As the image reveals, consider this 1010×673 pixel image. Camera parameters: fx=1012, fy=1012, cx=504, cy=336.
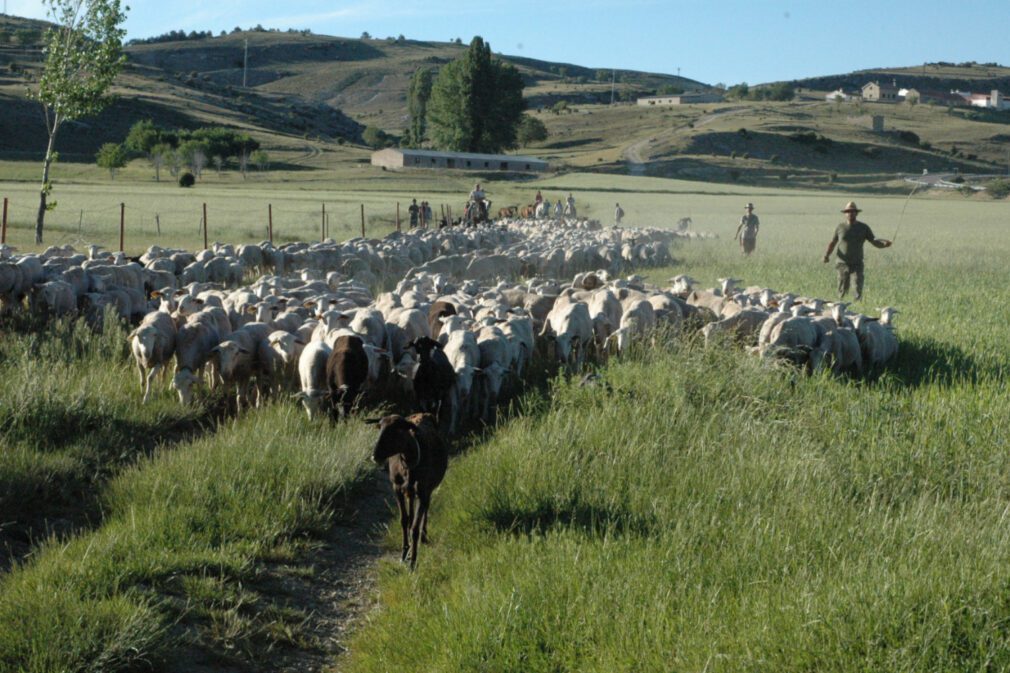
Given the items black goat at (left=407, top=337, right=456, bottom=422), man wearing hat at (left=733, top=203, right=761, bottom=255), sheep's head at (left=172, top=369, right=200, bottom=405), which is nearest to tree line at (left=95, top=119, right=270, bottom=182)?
man wearing hat at (left=733, top=203, right=761, bottom=255)

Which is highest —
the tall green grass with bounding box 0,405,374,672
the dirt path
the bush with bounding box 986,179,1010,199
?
the bush with bounding box 986,179,1010,199

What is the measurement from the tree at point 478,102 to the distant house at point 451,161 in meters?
4.21

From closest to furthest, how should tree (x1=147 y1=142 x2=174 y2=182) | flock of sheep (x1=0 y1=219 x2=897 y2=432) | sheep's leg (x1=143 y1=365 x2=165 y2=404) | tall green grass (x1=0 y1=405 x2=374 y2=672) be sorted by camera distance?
1. tall green grass (x1=0 y1=405 x2=374 y2=672)
2. sheep's leg (x1=143 y1=365 x2=165 y2=404)
3. flock of sheep (x1=0 y1=219 x2=897 y2=432)
4. tree (x1=147 y1=142 x2=174 y2=182)

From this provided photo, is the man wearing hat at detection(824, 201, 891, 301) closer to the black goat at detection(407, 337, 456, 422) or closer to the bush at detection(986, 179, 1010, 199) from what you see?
the black goat at detection(407, 337, 456, 422)

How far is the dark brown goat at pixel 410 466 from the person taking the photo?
653 centimetres

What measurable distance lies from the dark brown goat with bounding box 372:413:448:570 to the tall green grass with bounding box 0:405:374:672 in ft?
2.78

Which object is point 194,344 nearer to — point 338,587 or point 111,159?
point 338,587

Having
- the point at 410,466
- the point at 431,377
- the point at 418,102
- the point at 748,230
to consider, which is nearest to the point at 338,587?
the point at 410,466

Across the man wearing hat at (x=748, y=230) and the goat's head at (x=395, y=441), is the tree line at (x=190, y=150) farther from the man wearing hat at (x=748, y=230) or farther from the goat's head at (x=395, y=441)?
the goat's head at (x=395, y=441)

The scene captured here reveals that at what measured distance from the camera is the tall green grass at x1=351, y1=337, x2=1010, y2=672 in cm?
452

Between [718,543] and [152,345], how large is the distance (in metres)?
7.44

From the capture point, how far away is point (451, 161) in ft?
310

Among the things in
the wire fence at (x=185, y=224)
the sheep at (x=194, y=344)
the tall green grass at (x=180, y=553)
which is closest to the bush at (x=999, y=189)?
the wire fence at (x=185, y=224)

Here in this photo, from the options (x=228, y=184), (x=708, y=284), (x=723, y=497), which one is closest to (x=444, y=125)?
(x=228, y=184)
